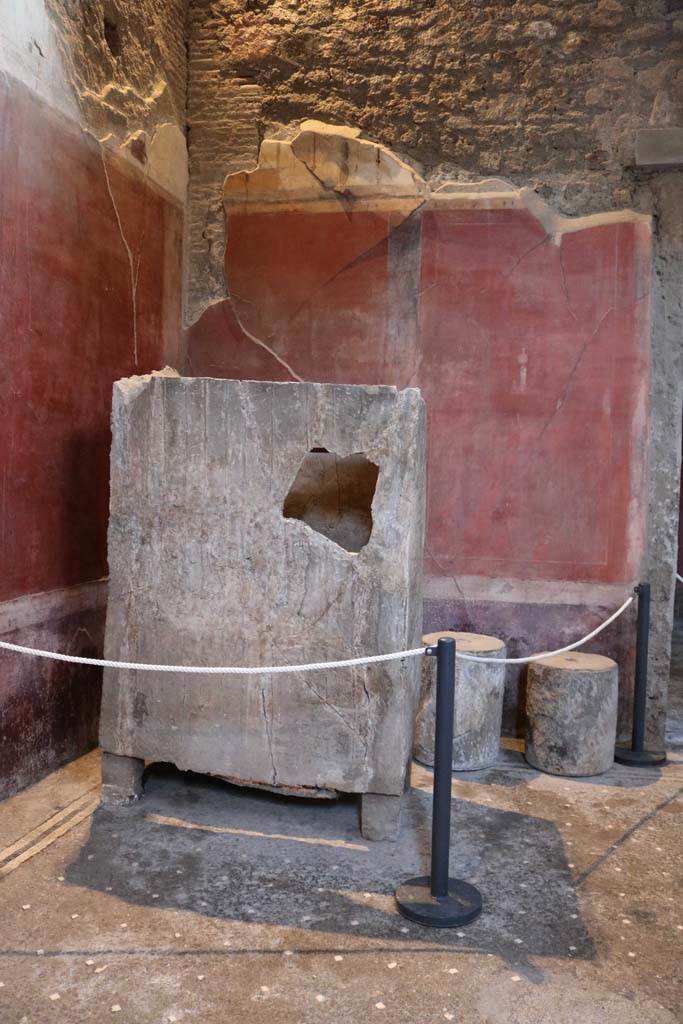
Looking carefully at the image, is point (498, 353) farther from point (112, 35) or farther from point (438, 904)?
point (438, 904)

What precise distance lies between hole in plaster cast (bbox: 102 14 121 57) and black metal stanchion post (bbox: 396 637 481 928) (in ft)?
10.4

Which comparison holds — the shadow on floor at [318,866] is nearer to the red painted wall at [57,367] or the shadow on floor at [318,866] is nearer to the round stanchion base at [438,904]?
the round stanchion base at [438,904]

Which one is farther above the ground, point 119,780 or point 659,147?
point 659,147

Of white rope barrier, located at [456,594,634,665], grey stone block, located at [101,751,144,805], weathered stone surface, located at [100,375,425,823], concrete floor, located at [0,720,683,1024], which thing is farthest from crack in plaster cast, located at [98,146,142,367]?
white rope barrier, located at [456,594,634,665]

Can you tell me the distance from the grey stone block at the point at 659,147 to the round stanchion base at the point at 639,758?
2.78 meters

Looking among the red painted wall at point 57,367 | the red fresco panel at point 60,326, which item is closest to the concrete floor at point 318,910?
the red painted wall at point 57,367

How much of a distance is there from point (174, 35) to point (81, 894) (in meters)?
4.08

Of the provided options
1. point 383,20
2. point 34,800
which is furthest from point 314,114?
point 34,800

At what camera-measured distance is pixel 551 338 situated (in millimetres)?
4258

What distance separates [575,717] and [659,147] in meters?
2.70

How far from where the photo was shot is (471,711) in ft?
12.3

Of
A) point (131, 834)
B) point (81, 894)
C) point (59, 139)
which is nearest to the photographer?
point (81, 894)

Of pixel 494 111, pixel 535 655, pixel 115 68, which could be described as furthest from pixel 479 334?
pixel 115 68

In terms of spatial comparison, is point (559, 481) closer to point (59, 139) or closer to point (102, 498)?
point (102, 498)
